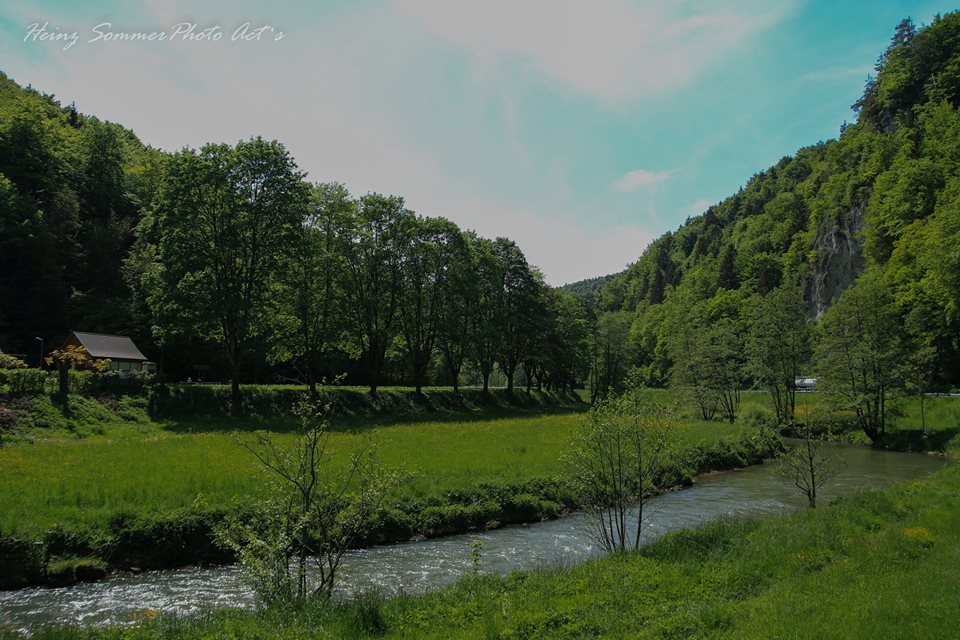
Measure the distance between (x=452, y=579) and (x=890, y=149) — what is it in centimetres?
9325

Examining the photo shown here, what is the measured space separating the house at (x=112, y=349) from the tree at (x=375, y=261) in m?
18.9

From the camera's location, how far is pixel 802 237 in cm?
10338

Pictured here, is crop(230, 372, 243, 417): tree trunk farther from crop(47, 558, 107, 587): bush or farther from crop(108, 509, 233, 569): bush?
crop(47, 558, 107, 587): bush

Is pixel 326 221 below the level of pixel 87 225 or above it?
below

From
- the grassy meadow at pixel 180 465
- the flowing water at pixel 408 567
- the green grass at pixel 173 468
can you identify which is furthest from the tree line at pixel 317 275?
the flowing water at pixel 408 567

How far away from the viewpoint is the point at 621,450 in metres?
13.8

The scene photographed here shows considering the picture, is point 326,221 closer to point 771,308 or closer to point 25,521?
point 25,521

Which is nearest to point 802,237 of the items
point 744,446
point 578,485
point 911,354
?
point 911,354

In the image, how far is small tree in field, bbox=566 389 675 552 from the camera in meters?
13.5

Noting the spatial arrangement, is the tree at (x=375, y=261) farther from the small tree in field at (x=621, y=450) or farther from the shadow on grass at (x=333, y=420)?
the small tree in field at (x=621, y=450)

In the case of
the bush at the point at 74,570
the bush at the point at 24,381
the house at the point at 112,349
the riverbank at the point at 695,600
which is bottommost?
the bush at the point at 74,570

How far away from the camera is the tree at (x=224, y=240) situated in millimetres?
35594

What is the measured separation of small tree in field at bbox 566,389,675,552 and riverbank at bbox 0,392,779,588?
4.32 feet

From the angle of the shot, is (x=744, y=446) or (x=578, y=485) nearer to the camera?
(x=578, y=485)
